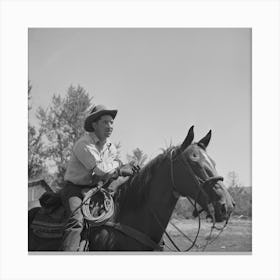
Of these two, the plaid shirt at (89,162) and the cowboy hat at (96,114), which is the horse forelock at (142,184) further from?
the cowboy hat at (96,114)

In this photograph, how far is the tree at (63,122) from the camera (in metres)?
4.31

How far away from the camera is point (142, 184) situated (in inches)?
124

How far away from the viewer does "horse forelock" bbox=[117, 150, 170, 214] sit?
10.3 feet

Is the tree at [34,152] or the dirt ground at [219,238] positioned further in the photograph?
the tree at [34,152]

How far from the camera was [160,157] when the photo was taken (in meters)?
3.15

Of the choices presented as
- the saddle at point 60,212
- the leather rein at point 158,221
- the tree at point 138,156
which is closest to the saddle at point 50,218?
the saddle at point 60,212

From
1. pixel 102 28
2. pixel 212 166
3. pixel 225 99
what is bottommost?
pixel 212 166

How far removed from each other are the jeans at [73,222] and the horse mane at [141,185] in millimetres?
342

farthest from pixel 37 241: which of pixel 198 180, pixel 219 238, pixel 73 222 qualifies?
pixel 219 238

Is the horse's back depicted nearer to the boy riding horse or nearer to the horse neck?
the boy riding horse
